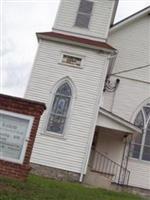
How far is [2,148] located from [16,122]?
0.68 metres

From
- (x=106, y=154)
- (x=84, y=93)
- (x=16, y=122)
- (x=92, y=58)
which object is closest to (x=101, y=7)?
(x=92, y=58)

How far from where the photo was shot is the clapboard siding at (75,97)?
1800 cm

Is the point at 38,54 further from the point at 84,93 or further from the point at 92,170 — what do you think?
the point at 92,170

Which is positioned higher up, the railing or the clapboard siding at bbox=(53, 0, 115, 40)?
the clapboard siding at bbox=(53, 0, 115, 40)

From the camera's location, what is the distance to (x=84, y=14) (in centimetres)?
2030

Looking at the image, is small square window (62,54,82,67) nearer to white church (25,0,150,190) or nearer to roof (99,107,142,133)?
white church (25,0,150,190)

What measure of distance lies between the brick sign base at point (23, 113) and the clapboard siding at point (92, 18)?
9.59 m

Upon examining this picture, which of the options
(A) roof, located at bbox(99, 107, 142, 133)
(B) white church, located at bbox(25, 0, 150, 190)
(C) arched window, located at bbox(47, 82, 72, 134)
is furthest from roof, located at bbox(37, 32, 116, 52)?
(A) roof, located at bbox(99, 107, 142, 133)

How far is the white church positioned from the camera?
1808 cm

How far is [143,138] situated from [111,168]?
7.36 ft

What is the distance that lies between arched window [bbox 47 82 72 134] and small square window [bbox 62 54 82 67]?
89cm

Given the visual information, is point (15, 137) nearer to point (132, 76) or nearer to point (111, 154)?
point (111, 154)

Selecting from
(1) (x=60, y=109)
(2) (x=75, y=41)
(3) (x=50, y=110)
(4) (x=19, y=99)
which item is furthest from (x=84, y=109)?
(4) (x=19, y=99)

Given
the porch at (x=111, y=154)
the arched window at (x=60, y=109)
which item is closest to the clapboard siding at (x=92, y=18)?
the arched window at (x=60, y=109)
